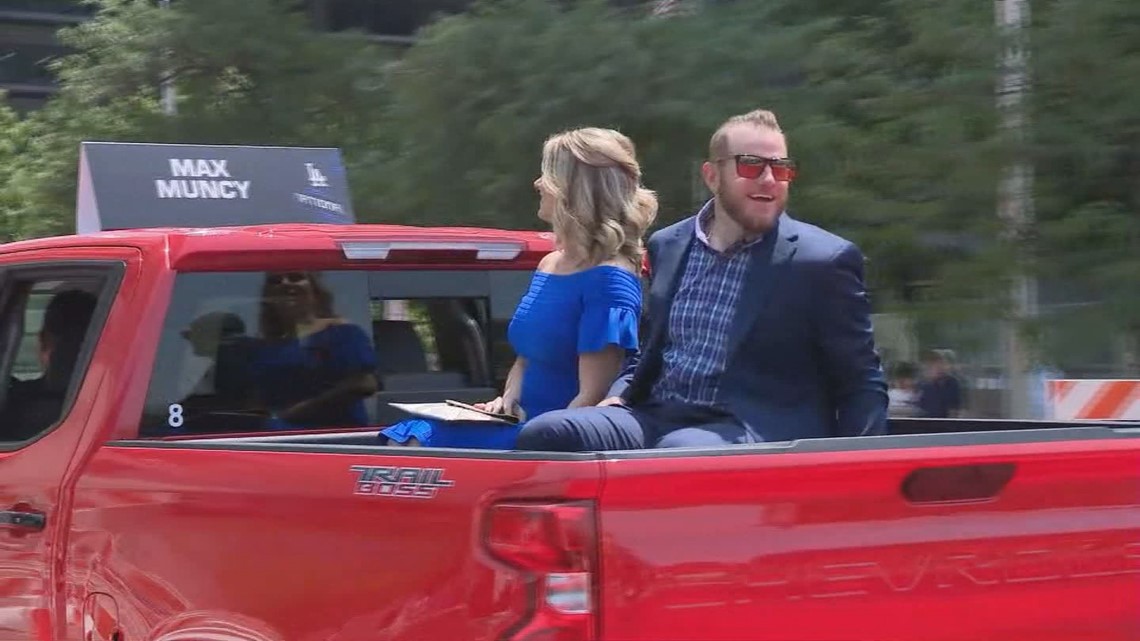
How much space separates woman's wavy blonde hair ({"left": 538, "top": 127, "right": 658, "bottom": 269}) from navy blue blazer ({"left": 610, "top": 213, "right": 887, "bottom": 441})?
17.2 inches

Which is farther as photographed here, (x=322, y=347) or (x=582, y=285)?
(x=322, y=347)

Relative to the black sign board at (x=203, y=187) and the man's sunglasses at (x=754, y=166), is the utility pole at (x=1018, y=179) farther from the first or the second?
the man's sunglasses at (x=754, y=166)

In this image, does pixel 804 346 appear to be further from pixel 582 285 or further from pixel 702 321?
pixel 582 285

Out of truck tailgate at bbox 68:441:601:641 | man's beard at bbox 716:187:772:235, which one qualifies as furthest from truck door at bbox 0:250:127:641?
man's beard at bbox 716:187:772:235

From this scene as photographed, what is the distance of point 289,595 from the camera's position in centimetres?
339

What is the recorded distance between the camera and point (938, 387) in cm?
937

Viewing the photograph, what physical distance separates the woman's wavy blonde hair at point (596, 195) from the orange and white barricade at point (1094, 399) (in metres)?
4.52

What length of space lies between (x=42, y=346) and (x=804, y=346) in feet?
7.20

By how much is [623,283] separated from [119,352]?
1.30 meters

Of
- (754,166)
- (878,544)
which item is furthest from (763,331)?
(878,544)

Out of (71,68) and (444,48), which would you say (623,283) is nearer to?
(444,48)

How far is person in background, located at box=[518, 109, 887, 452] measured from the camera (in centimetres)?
398

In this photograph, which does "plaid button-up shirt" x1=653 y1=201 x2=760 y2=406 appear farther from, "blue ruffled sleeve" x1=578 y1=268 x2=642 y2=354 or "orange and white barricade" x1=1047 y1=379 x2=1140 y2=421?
"orange and white barricade" x1=1047 y1=379 x2=1140 y2=421

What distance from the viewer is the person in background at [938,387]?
9.11m
